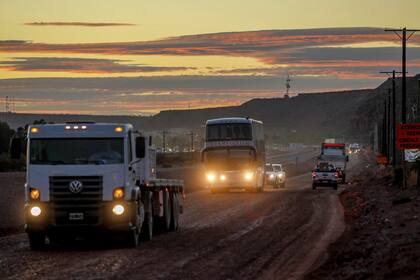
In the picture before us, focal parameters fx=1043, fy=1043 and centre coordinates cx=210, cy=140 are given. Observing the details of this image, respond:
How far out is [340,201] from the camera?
174 ft

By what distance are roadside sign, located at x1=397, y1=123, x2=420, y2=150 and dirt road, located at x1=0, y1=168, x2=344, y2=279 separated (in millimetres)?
11857

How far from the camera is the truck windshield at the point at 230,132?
61500 mm

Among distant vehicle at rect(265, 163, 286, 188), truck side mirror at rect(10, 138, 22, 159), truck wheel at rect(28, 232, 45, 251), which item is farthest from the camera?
distant vehicle at rect(265, 163, 286, 188)

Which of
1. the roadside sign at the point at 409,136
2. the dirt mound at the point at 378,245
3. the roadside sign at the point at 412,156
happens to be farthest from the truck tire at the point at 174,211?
the roadside sign at the point at 412,156

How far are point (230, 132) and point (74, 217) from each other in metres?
38.3

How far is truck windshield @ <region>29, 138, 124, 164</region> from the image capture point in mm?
23891

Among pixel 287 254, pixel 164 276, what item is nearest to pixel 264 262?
pixel 287 254

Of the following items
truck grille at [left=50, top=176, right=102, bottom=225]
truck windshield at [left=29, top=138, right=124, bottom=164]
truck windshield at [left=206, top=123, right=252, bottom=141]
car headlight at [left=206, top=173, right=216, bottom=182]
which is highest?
truck windshield at [left=206, top=123, right=252, bottom=141]

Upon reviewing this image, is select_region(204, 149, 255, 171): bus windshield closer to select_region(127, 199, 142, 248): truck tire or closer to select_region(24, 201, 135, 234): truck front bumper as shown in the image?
select_region(127, 199, 142, 248): truck tire

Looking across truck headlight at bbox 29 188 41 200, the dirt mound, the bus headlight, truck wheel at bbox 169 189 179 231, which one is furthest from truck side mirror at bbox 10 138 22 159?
the bus headlight

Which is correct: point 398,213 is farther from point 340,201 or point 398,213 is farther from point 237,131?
point 237,131

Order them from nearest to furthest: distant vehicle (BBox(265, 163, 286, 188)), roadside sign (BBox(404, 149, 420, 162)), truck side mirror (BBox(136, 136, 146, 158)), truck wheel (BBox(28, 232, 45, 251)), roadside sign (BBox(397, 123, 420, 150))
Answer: truck wheel (BBox(28, 232, 45, 251))
truck side mirror (BBox(136, 136, 146, 158))
roadside sign (BBox(397, 123, 420, 150))
roadside sign (BBox(404, 149, 420, 162))
distant vehicle (BBox(265, 163, 286, 188))

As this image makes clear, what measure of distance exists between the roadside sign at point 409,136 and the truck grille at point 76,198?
1051 inches

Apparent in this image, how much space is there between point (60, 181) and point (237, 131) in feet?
126
